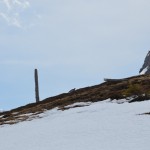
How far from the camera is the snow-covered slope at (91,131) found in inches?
529

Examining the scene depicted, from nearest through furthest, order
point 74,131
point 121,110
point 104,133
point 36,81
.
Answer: point 104,133
point 74,131
point 121,110
point 36,81

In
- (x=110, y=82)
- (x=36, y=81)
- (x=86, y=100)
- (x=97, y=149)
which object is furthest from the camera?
(x=36, y=81)

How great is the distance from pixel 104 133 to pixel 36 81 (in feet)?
88.0

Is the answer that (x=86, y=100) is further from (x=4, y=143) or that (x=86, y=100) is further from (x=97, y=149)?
(x=97, y=149)

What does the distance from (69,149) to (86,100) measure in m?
14.2

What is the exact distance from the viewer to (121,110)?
20234 millimetres

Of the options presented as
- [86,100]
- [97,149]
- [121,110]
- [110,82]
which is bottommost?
[97,149]

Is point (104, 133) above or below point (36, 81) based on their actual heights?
below

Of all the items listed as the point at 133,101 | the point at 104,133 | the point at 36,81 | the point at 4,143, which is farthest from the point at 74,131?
the point at 36,81

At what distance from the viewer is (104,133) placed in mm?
15203

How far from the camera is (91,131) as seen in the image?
1606 cm

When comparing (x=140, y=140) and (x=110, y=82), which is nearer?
(x=140, y=140)

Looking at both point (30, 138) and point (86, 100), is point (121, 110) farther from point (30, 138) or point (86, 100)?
point (86, 100)

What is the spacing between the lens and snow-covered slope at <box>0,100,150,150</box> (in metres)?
13.4
